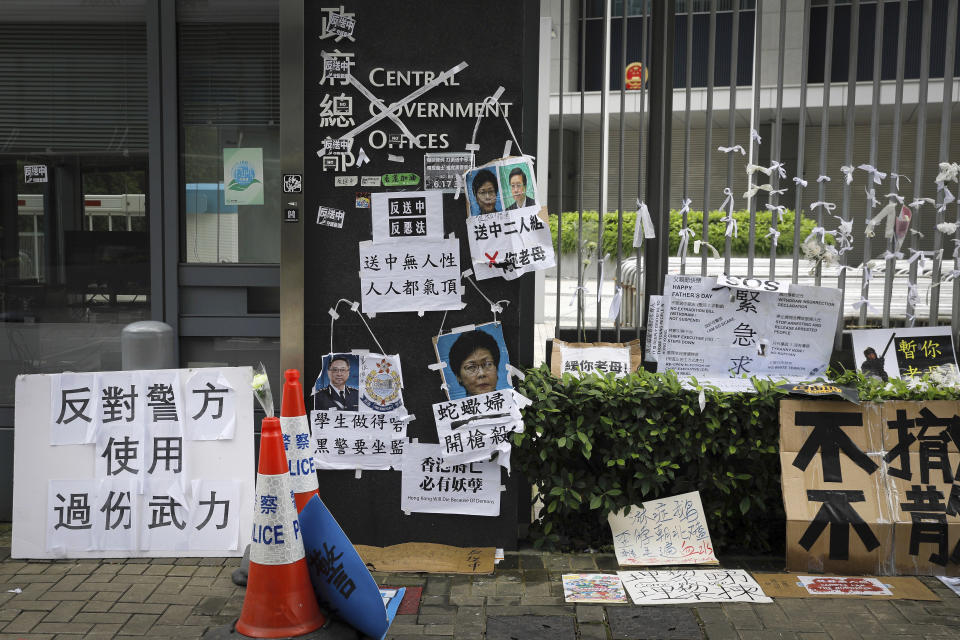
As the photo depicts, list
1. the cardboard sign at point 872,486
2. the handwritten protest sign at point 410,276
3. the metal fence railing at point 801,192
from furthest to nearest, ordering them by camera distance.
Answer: the metal fence railing at point 801,192, the handwritten protest sign at point 410,276, the cardboard sign at point 872,486

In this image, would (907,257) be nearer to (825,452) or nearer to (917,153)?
(917,153)

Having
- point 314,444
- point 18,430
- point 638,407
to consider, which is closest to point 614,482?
point 638,407

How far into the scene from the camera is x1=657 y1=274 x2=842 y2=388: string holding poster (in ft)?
15.3

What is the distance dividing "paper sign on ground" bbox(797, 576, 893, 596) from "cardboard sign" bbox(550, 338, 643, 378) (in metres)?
1.38

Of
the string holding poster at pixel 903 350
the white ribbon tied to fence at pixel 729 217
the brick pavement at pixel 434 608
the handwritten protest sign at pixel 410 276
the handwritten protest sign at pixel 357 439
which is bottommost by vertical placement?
the brick pavement at pixel 434 608

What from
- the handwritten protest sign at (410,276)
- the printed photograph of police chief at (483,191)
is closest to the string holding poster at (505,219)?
the printed photograph of police chief at (483,191)

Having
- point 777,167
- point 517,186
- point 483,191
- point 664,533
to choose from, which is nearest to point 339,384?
point 483,191

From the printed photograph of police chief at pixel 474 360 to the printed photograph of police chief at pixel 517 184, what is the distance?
63 cm

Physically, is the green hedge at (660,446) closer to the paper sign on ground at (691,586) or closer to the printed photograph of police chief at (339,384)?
the paper sign on ground at (691,586)

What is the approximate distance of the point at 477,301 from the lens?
14.8 ft

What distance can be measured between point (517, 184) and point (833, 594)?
2484 millimetres

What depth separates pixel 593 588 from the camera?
416cm

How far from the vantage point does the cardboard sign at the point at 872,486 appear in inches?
168

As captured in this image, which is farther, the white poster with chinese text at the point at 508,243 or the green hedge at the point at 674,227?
the green hedge at the point at 674,227
